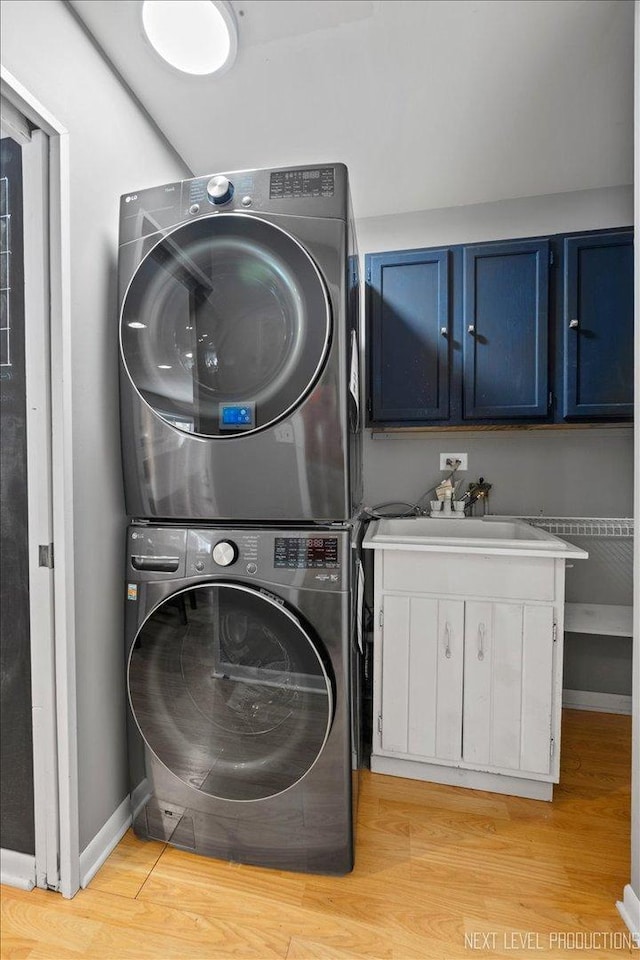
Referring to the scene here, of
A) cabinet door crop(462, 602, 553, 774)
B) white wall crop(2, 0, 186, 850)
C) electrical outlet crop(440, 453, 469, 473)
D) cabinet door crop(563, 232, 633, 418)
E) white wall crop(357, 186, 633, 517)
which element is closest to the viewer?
white wall crop(2, 0, 186, 850)

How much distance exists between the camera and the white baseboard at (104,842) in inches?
46.9

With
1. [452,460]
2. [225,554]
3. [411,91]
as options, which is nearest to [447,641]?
[225,554]

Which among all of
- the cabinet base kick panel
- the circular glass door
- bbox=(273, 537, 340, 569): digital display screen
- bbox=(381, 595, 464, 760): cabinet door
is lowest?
the cabinet base kick panel

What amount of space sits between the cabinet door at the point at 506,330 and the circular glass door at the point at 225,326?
1.02 metres

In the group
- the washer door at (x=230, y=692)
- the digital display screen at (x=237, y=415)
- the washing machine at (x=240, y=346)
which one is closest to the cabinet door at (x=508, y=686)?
the washer door at (x=230, y=692)

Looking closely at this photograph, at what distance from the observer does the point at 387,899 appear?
1.15 meters

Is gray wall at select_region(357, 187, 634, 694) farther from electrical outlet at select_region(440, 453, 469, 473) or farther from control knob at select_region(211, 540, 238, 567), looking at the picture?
control knob at select_region(211, 540, 238, 567)

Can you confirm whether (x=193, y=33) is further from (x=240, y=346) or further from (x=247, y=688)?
(x=247, y=688)

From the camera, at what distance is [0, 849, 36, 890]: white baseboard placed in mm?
1176

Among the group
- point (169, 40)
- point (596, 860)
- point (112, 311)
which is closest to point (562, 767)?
point (596, 860)

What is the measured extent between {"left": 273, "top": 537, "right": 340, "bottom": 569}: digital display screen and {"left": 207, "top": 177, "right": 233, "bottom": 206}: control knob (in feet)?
3.06

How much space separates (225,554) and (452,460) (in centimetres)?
137

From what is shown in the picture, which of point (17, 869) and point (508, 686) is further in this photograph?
point (508, 686)

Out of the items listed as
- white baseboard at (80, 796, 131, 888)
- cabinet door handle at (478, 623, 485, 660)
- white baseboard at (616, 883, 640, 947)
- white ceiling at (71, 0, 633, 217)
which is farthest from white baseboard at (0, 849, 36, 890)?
white ceiling at (71, 0, 633, 217)
